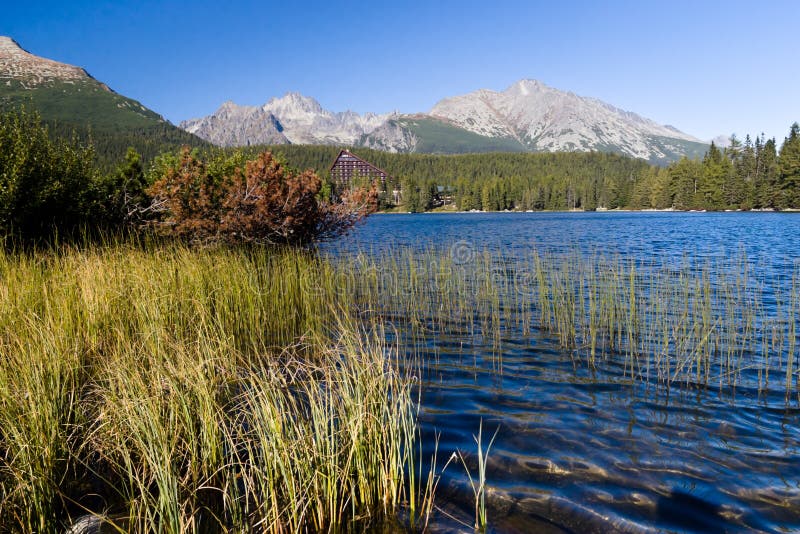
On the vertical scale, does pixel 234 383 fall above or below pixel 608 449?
above

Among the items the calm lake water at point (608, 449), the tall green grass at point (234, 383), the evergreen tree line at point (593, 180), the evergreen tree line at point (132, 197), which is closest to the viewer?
the tall green grass at point (234, 383)

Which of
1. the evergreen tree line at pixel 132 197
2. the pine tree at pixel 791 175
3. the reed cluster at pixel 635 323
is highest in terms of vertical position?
the pine tree at pixel 791 175

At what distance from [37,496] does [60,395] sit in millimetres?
923

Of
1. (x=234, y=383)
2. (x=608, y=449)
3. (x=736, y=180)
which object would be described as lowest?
(x=608, y=449)

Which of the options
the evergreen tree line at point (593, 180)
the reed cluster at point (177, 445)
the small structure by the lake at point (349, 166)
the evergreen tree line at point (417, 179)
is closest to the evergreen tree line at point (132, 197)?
the evergreen tree line at point (417, 179)

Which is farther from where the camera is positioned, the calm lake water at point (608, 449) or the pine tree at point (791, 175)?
the pine tree at point (791, 175)

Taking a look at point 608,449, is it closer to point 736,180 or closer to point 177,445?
point 177,445

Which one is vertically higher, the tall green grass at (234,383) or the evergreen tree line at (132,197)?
the evergreen tree line at (132,197)

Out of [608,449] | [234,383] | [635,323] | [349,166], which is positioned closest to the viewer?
[608,449]

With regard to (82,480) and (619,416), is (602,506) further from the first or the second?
(82,480)

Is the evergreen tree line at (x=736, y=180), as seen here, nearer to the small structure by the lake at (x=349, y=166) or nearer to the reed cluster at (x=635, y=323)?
the reed cluster at (x=635, y=323)

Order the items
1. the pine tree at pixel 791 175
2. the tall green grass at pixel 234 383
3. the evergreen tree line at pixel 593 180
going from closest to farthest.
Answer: the tall green grass at pixel 234 383 < the pine tree at pixel 791 175 < the evergreen tree line at pixel 593 180

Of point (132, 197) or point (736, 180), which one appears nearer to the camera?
point (132, 197)

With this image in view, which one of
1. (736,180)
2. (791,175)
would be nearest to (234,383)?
(791,175)
